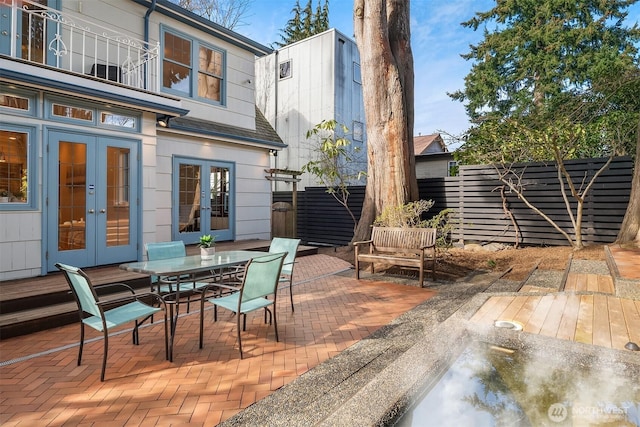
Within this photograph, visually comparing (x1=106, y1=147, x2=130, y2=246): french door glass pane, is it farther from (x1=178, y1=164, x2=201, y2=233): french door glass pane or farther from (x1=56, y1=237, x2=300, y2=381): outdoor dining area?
(x1=178, y1=164, x2=201, y2=233): french door glass pane

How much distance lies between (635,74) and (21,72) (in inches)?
409

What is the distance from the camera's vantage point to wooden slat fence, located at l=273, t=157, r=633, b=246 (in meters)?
7.20

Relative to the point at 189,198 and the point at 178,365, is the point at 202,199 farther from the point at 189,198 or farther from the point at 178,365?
the point at 178,365

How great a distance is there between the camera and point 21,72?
4785 millimetres

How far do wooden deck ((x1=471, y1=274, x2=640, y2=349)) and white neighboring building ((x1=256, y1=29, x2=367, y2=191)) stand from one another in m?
10.4

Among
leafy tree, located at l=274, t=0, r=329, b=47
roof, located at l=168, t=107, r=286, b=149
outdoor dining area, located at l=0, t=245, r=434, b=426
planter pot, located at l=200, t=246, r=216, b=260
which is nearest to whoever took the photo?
outdoor dining area, located at l=0, t=245, r=434, b=426

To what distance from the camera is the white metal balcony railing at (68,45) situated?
569cm

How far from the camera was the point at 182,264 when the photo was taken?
13.0 feet

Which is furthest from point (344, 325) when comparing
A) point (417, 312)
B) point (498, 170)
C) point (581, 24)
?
point (581, 24)

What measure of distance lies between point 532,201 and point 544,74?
10858mm

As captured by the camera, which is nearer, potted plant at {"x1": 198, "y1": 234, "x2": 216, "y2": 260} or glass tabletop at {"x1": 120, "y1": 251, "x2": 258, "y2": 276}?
glass tabletop at {"x1": 120, "y1": 251, "x2": 258, "y2": 276}

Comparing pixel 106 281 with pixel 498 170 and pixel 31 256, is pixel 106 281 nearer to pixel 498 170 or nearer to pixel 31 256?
pixel 31 256

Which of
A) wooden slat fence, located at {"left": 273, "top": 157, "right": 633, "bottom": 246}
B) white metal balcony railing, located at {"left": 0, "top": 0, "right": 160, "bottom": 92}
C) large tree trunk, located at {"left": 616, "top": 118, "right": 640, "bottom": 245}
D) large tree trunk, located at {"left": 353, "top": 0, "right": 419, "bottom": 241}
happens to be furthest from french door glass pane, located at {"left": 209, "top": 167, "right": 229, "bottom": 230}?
large tree trunk, located at {"left": 616, "top": 118, "right": 640, "bottom": 245}

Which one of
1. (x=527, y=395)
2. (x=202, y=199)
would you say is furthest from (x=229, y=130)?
(x=527, y=395)
